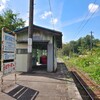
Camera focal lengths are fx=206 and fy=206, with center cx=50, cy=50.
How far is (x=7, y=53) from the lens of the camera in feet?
28.2

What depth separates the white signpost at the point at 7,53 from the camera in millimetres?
8070

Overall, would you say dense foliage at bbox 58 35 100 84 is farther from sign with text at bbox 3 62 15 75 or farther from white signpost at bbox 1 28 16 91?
white signpost at bbox 1 28 16 91

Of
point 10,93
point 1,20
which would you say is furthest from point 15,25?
point 10,93

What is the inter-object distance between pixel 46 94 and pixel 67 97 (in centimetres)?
83

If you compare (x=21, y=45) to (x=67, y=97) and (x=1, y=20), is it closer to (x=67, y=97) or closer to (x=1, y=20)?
(x=1, y=20)

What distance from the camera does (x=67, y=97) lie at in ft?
24.8

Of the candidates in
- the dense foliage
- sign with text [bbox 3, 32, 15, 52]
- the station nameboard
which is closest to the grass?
the dense foliage

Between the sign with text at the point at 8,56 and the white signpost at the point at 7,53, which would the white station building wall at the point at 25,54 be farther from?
the sign with text at the point at 8,56

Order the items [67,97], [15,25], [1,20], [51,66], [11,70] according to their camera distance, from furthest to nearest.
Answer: [15,25]
[1,20]
[51,66]
[11,70]
[67,97]

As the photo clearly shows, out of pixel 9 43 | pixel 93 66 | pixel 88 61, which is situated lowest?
pixel 93 66

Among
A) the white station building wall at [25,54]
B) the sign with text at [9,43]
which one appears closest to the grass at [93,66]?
the white station building wall at [25,54]

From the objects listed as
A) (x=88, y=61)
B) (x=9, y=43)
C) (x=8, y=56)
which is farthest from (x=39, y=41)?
(x=88, y=61)

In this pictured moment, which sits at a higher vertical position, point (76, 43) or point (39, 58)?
point (76, 43)

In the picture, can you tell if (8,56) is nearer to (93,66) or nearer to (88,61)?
(93,66)
